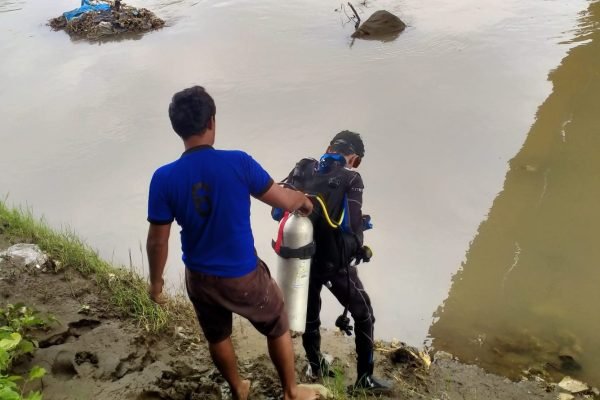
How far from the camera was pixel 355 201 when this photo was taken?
273 cm

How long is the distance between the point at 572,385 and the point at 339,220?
2.02m

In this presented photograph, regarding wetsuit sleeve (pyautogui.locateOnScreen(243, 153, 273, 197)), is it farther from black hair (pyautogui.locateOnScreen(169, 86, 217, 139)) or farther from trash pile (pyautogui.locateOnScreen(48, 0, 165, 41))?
trash pile (pyautogui.locateOnScreen(48, 0, 165, 41))

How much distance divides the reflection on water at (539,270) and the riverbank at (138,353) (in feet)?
1.16

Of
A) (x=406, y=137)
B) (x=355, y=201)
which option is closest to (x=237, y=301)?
(x=355, y=201)

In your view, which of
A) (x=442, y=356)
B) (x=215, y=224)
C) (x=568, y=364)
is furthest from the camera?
(x=442, y=356)

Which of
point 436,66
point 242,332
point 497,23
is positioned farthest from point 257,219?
point 497,23

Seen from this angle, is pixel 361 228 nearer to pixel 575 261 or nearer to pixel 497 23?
pixel 575 261

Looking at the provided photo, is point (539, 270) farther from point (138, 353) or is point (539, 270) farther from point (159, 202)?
point (159, 202)

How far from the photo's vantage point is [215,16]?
40.1ft

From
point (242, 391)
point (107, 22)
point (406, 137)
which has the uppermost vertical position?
point (107, 22)

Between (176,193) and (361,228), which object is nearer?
(176,193)

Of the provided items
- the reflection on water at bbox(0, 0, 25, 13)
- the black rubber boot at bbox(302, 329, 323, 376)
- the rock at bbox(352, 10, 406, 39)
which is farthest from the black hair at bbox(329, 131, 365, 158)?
the reflection on water at bbox(0, 0, 25, 13)

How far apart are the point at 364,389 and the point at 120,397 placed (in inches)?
52.7

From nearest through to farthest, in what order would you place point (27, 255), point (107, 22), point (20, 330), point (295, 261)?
point (295, 261) → point (20, 330) → point (27, 255) → point (107, 22)
